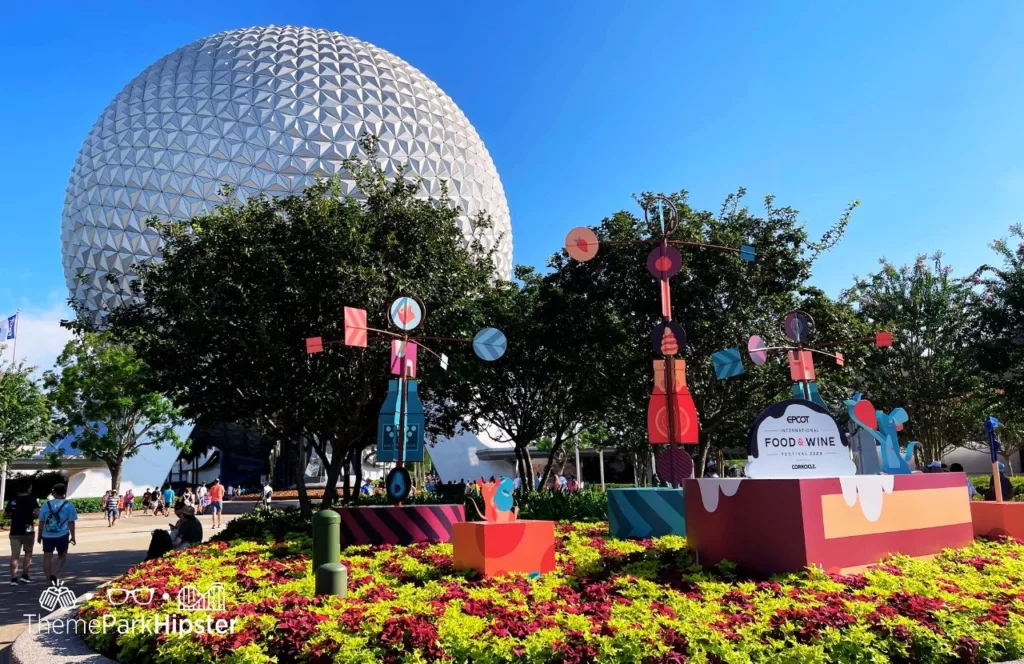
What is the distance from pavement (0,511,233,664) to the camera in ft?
32.4

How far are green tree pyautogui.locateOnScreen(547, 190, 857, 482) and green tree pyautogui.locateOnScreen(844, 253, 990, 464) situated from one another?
9992 mm

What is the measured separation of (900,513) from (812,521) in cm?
198

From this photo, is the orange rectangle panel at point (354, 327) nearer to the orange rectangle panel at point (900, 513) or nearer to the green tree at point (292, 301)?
the green tree at point (292, 301)

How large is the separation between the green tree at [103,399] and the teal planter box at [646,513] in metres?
27.0

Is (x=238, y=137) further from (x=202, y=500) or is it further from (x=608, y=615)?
(x=608, y=615)

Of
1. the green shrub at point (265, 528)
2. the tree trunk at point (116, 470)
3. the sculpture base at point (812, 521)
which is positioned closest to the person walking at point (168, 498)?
the tree trunk at point (116, 470)

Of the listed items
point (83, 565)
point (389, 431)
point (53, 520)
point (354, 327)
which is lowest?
point (83, 565)

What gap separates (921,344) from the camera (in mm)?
30125

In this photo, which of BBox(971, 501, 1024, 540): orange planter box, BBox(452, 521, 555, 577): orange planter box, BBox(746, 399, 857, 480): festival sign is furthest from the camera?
BBox(971, 501, 1024, 540): orange planter box

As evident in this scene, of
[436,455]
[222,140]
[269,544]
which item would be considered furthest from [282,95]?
[269,544]

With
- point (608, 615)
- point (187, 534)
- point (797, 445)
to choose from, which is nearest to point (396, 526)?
point (187, 534)

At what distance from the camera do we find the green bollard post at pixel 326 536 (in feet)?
25.2

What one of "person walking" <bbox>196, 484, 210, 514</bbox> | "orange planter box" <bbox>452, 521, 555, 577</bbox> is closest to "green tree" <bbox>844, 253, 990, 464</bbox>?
"orange planter box" <bbox>452, 521, 555, 577</bbox>

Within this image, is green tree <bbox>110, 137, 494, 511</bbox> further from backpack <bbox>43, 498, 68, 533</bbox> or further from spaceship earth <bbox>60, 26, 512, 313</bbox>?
spaceship earth <bbox>60, 26, 512, 313</bbox>
